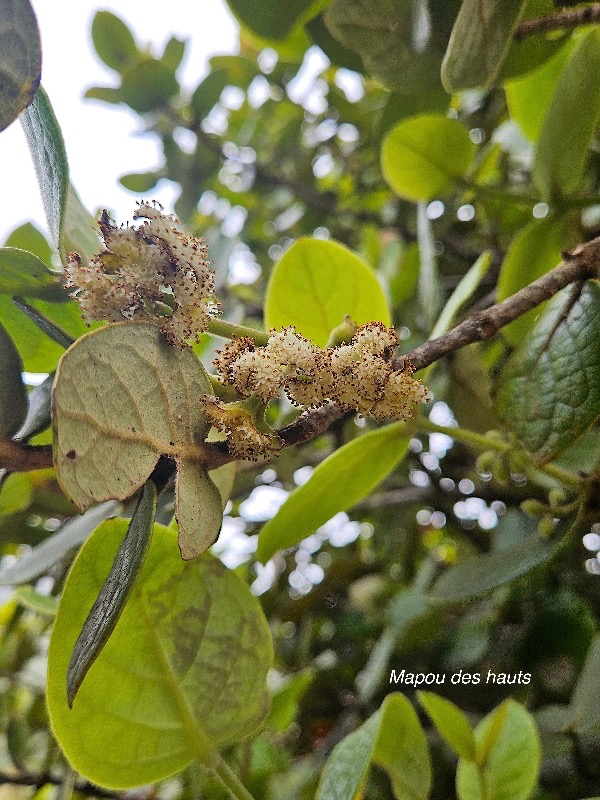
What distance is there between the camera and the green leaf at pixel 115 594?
13.6 inches

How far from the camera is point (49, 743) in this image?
0.98 metres

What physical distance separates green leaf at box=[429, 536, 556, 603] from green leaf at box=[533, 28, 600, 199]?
1.16 feet

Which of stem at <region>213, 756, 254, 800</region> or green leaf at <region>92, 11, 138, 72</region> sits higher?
green leaf at <region>92, 11, 138, 72</region>

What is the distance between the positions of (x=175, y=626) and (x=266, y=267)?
115 cm

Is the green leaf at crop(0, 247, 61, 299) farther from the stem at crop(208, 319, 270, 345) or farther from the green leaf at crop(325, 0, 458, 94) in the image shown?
the green leaf at crop(325, 0, 458, 94)

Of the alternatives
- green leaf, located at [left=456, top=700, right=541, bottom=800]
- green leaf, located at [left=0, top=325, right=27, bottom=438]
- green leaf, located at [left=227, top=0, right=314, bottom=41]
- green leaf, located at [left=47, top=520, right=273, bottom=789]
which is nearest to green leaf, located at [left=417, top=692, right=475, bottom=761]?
green leaf, located at [left=456, top=700, right=541, bottom=800]

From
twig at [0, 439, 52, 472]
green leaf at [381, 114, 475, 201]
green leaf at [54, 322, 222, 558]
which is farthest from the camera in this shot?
green leaf at [381, 114, 475, 201]

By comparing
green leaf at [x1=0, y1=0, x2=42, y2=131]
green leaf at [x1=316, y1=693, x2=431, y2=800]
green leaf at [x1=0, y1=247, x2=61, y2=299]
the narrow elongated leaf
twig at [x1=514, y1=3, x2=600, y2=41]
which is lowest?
green leaf at [x1=316, y1=693, x2=431, y2=800]

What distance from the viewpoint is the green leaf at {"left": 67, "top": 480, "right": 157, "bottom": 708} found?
35 centimetres

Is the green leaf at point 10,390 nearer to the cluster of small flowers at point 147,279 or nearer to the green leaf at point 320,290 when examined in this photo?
the cluster of small flowers at point 147,279

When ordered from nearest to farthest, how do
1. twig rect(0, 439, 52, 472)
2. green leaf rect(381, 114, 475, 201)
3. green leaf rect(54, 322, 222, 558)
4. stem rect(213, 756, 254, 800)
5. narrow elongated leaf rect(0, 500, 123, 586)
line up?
green leaf rect(54, 322, 222, 558), twig rect(0, 439, 52, 472), stem rect(213, 756, 254, 800), narrow elongated leaf rect(0, 500, 123, 586), green leaf rect(381, 114, 475, 201)

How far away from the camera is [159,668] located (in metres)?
0.52

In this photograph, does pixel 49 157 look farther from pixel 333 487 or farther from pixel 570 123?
pixel 570 123

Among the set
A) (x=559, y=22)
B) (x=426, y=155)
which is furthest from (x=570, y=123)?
(x=426, y=155)
